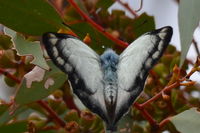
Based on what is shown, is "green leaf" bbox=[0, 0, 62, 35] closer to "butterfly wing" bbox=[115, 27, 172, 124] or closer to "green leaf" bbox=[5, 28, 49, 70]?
"green leaf" bbox=[5, 28, 49, 70]

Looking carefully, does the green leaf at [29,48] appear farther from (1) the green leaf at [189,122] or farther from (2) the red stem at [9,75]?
(1) the green leaf at [189,122]

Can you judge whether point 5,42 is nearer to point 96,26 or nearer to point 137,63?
point 96,26

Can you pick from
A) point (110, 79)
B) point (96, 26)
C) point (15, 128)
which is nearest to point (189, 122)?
point (110, 79)

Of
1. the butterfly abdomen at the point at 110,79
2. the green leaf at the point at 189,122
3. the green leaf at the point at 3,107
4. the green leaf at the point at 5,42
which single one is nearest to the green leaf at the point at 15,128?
the green leaf at the point at 3,107

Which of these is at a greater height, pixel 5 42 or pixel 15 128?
pixel 5 42

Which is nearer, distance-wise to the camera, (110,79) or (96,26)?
(110,79)

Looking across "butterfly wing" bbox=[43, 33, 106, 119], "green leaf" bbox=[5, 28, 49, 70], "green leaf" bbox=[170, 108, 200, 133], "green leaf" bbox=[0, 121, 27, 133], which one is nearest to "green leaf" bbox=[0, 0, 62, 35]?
"green leaf" bbox=[5, 28, 49, 70]
